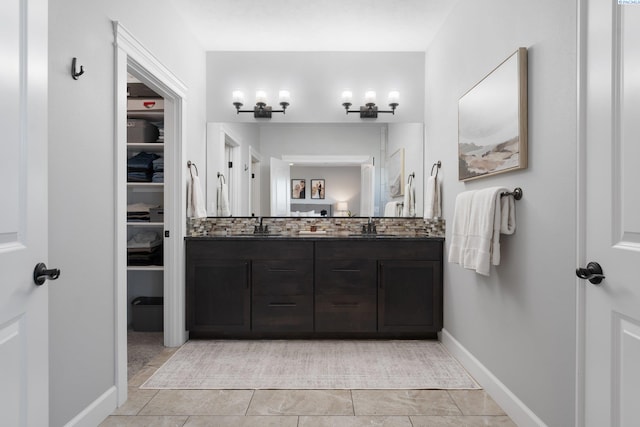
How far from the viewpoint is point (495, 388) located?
2.12 metres

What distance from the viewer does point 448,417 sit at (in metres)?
1.97

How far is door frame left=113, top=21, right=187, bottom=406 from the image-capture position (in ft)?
6.67

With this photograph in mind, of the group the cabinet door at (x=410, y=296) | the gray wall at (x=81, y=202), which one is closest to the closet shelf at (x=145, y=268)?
the gray wall at (x=81, y=202)

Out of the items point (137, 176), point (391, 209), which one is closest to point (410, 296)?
point (391, 209)

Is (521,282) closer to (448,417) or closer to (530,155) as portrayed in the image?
(530,155)

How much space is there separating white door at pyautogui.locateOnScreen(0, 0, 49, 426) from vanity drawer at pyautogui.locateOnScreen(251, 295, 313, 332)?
190 cm

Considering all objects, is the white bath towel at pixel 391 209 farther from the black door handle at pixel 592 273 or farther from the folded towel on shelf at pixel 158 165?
the black door handle at pixel 592 273

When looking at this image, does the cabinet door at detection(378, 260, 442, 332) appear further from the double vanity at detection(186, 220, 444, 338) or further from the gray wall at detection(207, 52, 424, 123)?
the gray wall at detection(207, 52, 424, 123)

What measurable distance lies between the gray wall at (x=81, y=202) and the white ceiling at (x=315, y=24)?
0.87m

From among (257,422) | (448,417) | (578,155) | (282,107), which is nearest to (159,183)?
(282,107)

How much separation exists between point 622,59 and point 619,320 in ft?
2.70

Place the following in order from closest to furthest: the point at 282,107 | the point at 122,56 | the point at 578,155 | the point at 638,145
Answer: the point at 638,145 → the point at 578,155 → the point at 122,56 → the point at 282,107

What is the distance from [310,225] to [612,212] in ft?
8.50

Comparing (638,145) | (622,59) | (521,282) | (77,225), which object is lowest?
(521,282)
